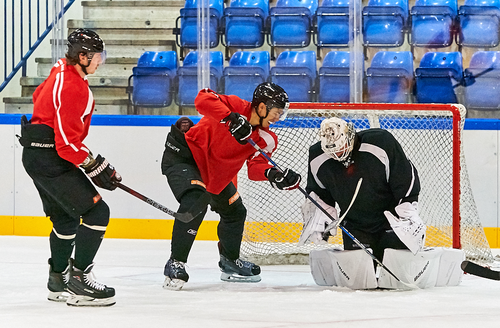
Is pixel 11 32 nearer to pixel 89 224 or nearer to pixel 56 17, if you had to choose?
pixel 56 17

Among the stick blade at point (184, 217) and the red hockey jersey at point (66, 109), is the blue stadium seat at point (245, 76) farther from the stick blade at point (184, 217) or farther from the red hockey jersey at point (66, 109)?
the red hockey jersey at point (66, 109)

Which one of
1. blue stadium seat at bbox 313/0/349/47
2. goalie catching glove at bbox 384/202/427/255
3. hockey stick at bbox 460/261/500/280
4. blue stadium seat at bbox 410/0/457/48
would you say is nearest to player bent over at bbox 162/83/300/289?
goalie catching glove at bbox 384/202/427/255

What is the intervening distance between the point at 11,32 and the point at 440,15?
3.16m

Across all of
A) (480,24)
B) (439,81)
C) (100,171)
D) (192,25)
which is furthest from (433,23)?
(100,171)

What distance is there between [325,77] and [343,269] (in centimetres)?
196

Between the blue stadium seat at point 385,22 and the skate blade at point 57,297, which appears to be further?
the blue stadium seat at point 385,22

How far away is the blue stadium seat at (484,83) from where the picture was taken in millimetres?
4617

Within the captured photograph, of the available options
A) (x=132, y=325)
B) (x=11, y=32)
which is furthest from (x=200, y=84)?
(x=132, y=325)

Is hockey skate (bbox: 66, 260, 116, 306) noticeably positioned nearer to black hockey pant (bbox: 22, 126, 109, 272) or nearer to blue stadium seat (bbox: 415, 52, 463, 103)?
black hockey pant (bbox: 22, 126, 109, 272)

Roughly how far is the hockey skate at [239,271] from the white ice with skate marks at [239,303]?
0.19ft

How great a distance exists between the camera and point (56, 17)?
199 inches

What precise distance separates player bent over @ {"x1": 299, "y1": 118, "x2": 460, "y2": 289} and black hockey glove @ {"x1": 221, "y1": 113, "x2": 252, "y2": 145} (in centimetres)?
31

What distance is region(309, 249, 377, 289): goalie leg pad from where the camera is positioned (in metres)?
2.99

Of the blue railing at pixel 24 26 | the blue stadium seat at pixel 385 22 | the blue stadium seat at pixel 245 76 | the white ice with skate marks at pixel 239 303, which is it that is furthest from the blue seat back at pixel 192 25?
the white ice with skate marks at pixel 239 303
